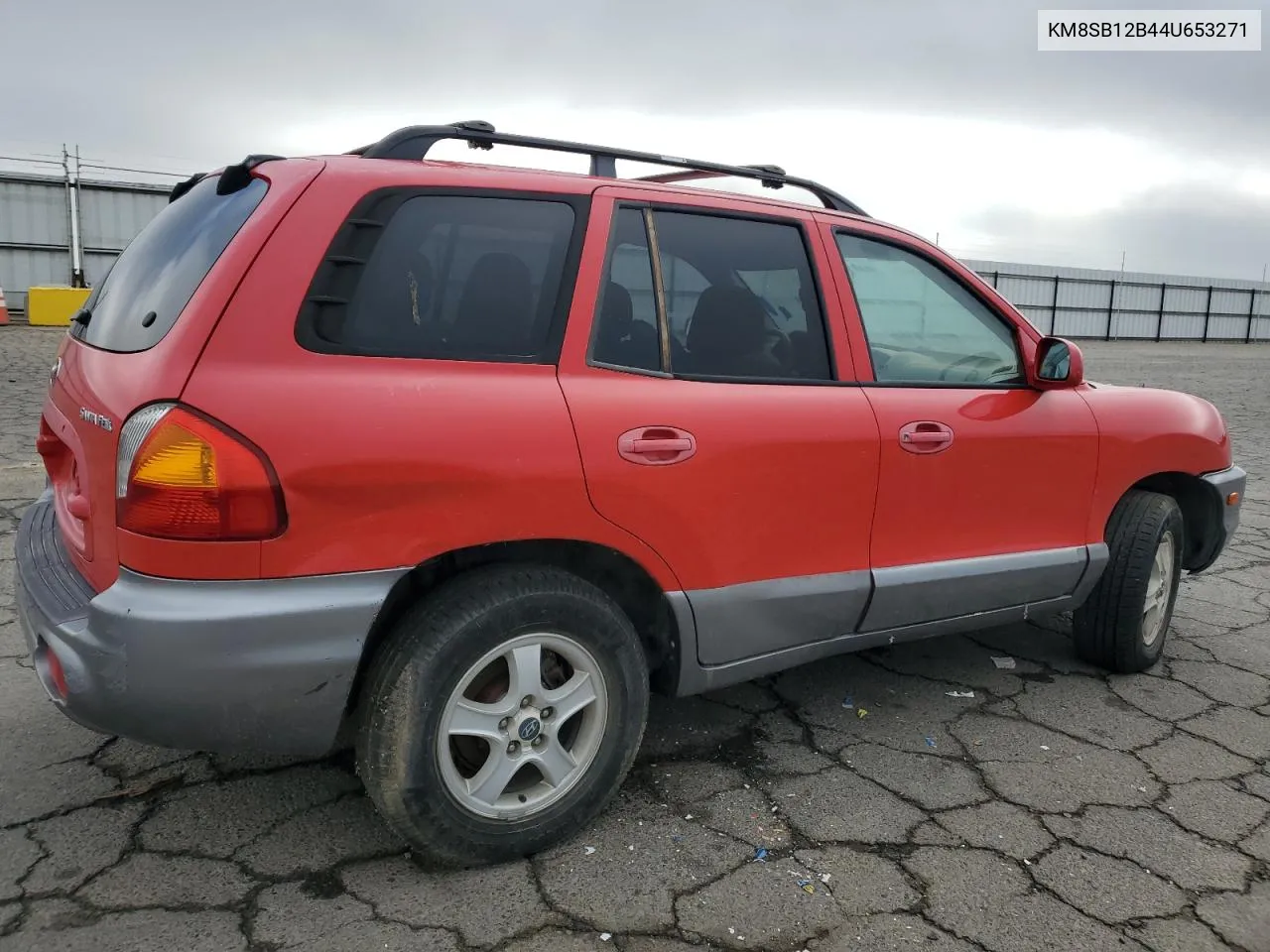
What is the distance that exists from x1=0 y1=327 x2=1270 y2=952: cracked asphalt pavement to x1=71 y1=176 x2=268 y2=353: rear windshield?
4.04ft

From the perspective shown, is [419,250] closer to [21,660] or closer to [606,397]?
[606,397]

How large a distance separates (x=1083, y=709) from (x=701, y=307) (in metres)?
2.07

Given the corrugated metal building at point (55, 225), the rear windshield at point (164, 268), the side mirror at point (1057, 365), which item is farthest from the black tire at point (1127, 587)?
the corrugated metal building at point (55, 225)

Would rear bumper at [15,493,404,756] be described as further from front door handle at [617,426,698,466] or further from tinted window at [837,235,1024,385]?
tinted window at [837,235,1024,385]

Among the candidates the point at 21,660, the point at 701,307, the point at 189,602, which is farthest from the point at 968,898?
the point at 21,660

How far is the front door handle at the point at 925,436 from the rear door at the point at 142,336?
1.81 meters

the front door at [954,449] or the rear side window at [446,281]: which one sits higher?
the rear side window at [446,281]

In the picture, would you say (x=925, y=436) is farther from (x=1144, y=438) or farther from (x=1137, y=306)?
(x=1137, y=306)

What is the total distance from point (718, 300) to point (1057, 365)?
4.34ft

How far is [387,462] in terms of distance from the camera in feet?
6.82

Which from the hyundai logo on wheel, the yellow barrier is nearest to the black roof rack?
the hyundai logo on wheel

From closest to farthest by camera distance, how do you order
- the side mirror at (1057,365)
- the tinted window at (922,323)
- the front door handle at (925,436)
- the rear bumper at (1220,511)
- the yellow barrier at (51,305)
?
the front door handle at (925,436)
the tinted window at (922,323)
the side mirror at (1057,365)
the rear bumper at (1220,511)
the yellow barrier at (51,305)

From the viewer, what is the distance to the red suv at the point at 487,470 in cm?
200

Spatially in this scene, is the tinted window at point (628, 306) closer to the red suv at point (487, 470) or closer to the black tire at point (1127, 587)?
the red suv at point (487, 470)
